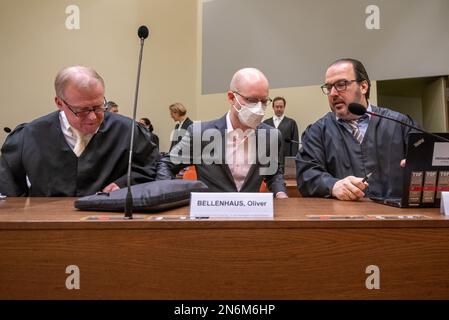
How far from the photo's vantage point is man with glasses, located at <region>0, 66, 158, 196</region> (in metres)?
1.96

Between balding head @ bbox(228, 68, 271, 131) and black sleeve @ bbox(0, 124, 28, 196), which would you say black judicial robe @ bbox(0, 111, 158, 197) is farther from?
balding head @ bbox(228, 68, 271, 131)

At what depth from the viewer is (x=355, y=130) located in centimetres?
221

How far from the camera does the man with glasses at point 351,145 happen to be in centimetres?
209

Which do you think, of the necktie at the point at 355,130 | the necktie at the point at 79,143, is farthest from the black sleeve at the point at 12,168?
the necktie at the point at 355,130

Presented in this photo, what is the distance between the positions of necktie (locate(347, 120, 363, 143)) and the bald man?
43 centimetres

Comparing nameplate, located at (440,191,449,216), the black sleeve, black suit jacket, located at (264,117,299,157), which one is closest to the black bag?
nameplate, located at (440,191,449,216)

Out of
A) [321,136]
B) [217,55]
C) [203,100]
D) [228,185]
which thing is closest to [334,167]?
[321,136]

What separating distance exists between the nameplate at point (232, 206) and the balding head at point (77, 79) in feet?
3.33

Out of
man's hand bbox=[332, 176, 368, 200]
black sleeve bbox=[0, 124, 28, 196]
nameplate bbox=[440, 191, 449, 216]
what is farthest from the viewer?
black sleeve bbox=[0, 124, 28, 196]

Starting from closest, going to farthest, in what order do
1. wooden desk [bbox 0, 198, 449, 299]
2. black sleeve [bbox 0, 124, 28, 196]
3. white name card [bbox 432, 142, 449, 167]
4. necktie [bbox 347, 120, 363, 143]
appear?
wooden desk [bbox 0, 198, 449, 299], white name card [bbox 432, 142, 449, 167], black sleeve [bbox 0, 124, 28, 196], necktie [bbox 347, 120, 363, 143]

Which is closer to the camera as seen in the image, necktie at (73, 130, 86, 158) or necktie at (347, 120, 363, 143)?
necktie at (73, 130, 86, 158)

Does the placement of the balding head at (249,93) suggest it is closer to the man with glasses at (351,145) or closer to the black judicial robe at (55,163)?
the man with glasses at (351,145)

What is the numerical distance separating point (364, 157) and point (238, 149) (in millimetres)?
681
